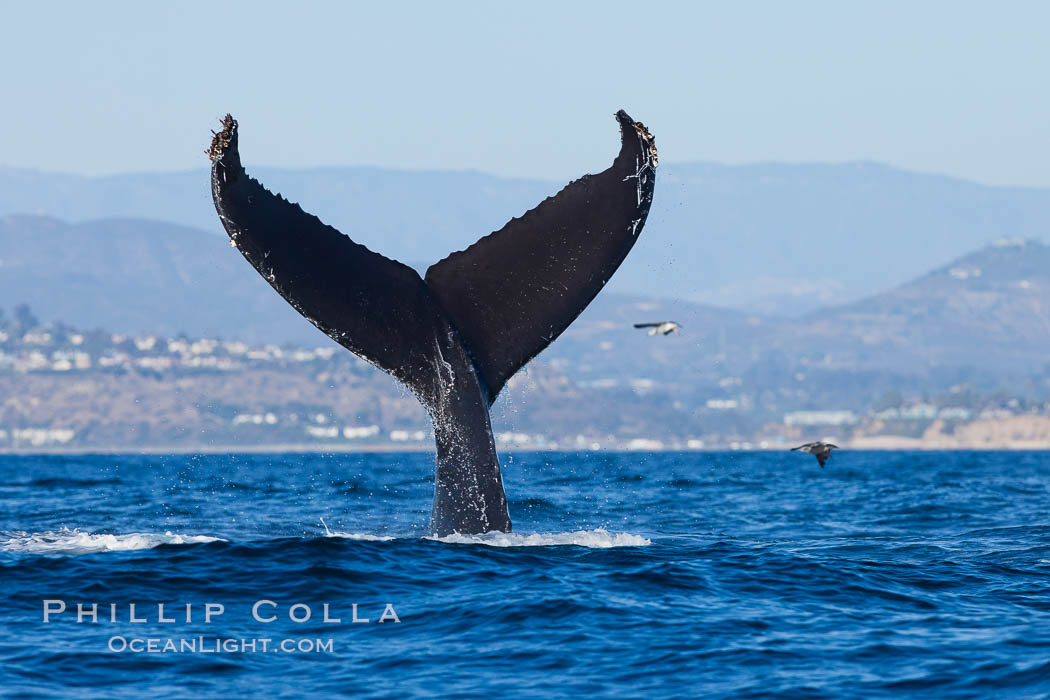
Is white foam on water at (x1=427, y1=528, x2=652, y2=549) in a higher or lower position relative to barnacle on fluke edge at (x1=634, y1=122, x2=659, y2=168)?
lower

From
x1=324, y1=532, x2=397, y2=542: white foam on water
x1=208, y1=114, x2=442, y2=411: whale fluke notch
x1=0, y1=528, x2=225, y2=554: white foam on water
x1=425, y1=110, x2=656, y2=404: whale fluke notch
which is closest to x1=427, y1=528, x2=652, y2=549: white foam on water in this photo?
x1=324, y1=532, x2=397, y2=542: white foam on water

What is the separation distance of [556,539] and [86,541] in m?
4.88

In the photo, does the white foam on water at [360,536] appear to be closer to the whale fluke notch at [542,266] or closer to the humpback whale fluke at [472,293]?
the humpback whale fluke at [472,293]

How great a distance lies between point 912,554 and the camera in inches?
665

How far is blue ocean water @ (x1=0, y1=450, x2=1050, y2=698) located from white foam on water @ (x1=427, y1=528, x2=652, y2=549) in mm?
43

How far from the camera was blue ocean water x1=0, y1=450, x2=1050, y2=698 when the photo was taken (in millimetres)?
10805

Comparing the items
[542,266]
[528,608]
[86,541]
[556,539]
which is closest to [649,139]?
[542,266]

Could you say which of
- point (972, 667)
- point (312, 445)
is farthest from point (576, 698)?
point (312, 445)

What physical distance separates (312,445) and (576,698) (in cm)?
18651

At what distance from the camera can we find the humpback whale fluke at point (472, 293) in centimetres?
1245

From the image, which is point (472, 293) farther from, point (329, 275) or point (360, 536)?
point (360, 536)

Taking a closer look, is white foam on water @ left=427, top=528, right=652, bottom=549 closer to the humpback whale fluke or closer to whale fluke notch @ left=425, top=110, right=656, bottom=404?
the humpback whale fluke

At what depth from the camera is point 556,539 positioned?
16.9 m

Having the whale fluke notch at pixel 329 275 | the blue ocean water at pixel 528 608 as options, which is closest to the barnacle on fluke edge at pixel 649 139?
the whale fluke notch at pixel 329 275
